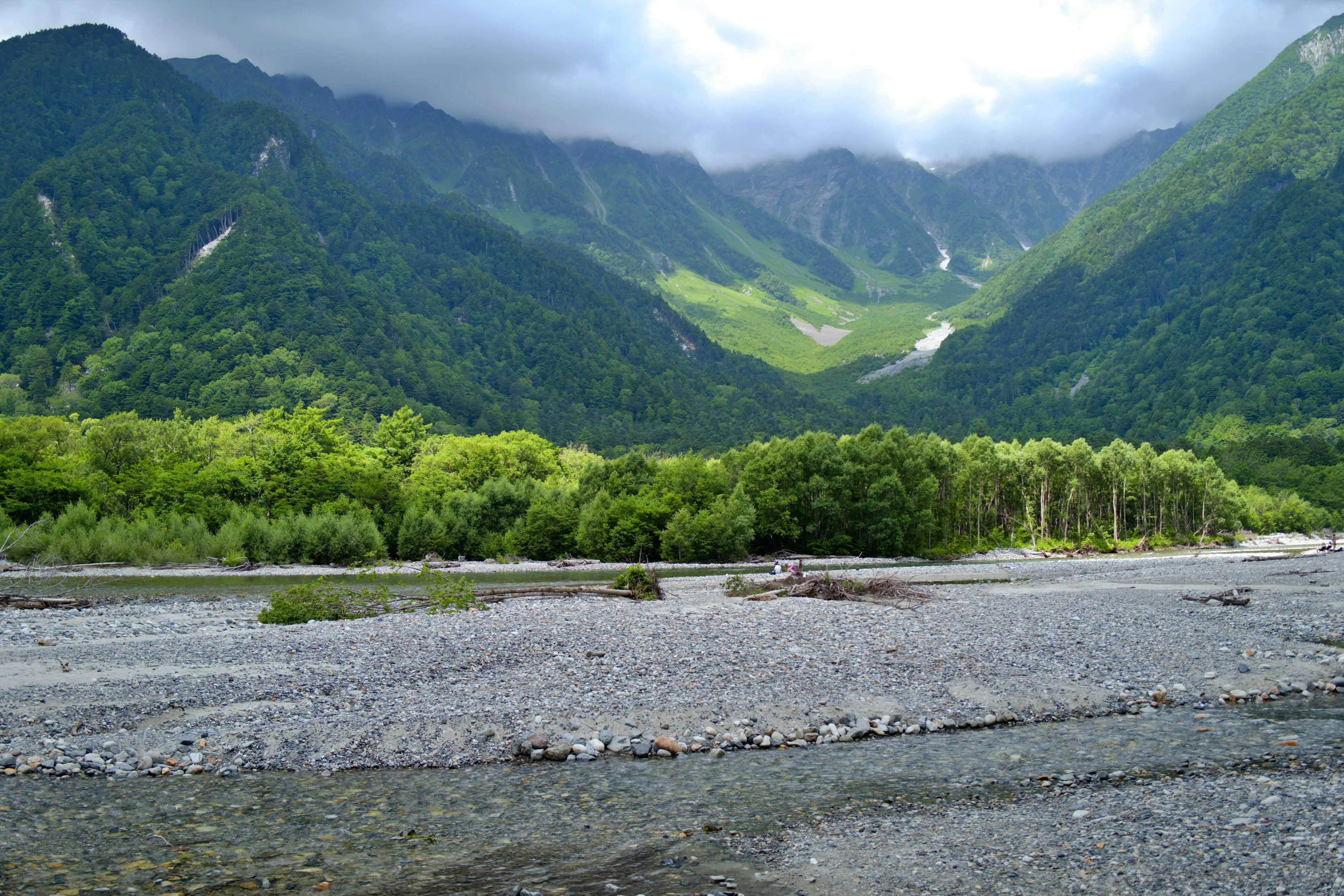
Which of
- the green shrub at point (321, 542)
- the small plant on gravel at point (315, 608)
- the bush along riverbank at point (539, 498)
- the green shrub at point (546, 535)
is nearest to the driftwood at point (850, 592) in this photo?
the small plant on gravel at point (315, 608)

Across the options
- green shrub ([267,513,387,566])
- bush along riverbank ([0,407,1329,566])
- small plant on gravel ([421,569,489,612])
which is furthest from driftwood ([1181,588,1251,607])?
green shrub ([267,513,387,566])

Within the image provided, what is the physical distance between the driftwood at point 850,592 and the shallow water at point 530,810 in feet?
57.1

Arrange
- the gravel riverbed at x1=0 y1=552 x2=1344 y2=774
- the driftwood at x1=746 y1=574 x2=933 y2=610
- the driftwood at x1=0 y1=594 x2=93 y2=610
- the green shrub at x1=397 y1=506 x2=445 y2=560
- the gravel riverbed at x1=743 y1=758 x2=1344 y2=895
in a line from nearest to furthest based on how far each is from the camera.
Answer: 1. the gravel riverbed at x1=743 y1=758 x2=1344 y2=895
2. the gravel riverbed at x1=0 y1=552 x2=1344 y2=774
3. the driftwood at x1=0 y1=594 x2=93 y2=610
4. the driftwood at x1=746 y1=574 x2=933 y2=610
5. the green shrub at x1=397 y1=506 x2=445 y2=560

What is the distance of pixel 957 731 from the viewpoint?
16.7 m

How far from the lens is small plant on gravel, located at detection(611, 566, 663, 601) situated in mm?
37125

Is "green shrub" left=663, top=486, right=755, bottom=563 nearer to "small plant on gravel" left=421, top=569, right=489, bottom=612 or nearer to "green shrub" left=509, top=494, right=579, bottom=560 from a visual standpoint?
"green shrub" left=509, top=494, right=579, bottom=560

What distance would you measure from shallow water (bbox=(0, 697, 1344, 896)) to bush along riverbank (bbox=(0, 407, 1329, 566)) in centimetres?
5248

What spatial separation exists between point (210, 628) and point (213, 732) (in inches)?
601

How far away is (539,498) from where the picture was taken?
2889 inches

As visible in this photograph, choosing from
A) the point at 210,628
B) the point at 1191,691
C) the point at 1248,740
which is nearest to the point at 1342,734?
the point at 1248,740

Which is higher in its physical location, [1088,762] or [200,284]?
[200,284]

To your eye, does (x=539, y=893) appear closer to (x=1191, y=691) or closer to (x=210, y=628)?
(x=1191, y=691)

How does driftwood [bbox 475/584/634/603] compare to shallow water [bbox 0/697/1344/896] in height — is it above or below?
above

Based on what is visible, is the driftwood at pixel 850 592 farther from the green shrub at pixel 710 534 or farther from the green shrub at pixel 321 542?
the green shrub at pixel 321 542
